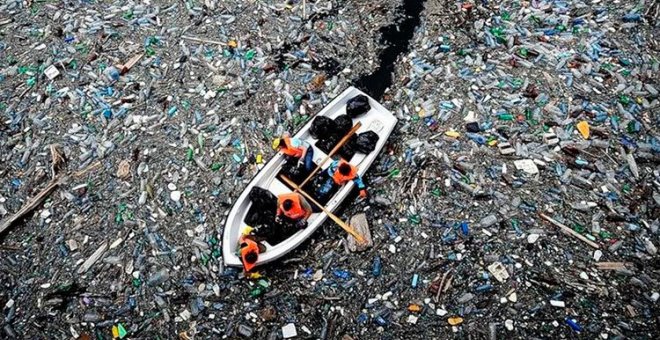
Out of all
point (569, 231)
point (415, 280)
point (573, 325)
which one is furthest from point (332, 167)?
point (573, 325)

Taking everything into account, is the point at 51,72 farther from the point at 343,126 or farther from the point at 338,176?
the point at 338,176

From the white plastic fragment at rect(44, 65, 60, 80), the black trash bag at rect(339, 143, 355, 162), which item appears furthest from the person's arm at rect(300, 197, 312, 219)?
the white plastic fragment at rect(44, 65, 60, 80)

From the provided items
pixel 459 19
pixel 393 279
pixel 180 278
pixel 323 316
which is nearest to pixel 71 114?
pixel 180 278

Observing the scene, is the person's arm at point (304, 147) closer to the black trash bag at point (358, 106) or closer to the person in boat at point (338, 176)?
the person in boat at point (338, 176)

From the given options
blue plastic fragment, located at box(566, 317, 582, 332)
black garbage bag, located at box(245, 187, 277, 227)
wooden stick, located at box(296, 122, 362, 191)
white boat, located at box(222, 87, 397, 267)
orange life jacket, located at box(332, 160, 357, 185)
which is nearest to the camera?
blue plastic fragment, located at box(566, 317, 582, 332)

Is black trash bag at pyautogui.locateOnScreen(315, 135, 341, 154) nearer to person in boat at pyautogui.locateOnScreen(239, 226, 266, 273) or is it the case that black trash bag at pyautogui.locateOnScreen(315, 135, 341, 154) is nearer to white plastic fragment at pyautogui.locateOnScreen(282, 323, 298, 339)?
person in boat at pyautogui.locateOnScreen(239, 226, 266, 273)

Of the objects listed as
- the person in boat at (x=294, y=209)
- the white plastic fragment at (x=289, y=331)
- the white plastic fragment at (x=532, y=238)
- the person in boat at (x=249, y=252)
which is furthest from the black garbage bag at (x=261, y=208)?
the white plastic fragment at (x=532, y=238)
